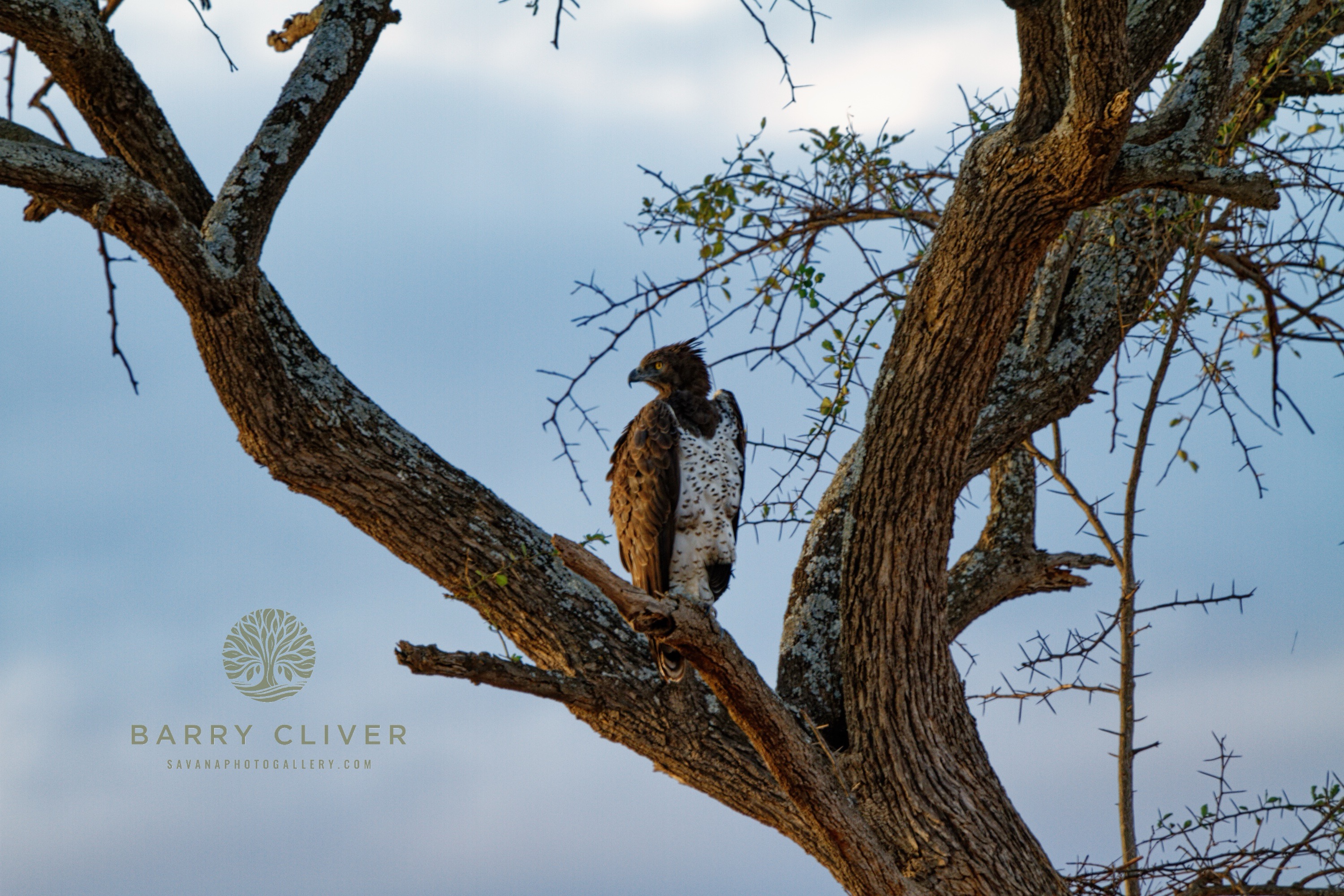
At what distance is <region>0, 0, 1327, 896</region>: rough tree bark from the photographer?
351cm

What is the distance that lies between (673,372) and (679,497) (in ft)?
2.88

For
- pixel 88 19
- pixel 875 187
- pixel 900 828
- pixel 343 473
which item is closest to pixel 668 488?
pixel 343 473

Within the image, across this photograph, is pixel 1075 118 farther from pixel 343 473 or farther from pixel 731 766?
pixel 343 473

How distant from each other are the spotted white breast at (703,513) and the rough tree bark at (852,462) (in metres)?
0.35

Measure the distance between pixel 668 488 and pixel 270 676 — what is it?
194 cm

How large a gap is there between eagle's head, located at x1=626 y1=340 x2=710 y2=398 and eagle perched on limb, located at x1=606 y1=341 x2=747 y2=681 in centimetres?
35

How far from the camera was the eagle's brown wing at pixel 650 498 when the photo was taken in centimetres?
446

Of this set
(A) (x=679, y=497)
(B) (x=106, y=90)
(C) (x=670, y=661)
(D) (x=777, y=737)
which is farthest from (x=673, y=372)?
(B) (x=106, y=90)

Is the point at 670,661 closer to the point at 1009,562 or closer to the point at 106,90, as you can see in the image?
the point at 1009,562

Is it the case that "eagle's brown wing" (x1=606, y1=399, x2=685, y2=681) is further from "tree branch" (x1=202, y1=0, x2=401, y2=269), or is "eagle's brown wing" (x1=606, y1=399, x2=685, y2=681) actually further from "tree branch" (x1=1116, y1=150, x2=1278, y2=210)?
"tree branch" (x1=1116, y1=150, x2=1278, y2=210)

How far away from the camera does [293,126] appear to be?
14.4 feet

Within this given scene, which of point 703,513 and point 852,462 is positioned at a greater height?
point 852,462

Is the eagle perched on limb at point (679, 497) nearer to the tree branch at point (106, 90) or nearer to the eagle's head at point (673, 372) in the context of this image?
the eagle's head at point (673, 372)

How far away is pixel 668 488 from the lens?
14.6 ft
